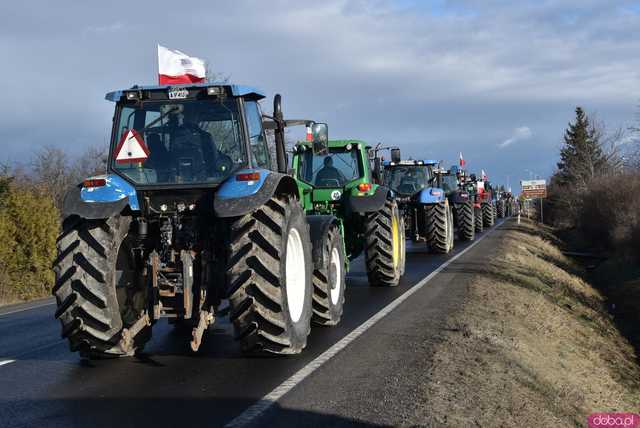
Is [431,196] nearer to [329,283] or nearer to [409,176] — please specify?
[409,176]

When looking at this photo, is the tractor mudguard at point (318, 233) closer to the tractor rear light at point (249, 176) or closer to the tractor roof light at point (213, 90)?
the tractor rear light at point (249, 176)

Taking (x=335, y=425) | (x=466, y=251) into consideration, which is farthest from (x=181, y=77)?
(x=466, y=251)

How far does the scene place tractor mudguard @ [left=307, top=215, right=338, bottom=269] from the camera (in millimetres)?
8484

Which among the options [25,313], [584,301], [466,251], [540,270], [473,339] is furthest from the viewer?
[466,251]

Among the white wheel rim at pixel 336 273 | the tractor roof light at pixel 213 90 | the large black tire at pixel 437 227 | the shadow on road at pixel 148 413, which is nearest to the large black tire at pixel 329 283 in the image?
the white wheel rim at pixel 336 273

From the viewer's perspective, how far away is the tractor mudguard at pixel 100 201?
672cm

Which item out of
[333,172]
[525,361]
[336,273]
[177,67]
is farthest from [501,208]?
[177,67]

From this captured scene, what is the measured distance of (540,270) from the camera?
19328 millimetres

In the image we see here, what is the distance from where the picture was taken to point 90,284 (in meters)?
6.67

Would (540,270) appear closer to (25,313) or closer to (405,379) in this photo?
(25,313)

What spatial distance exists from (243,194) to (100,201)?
131cm

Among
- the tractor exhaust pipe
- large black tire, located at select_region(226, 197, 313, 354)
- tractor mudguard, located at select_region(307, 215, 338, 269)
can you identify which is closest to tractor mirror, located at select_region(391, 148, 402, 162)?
tractor mudguard, located at select_region(307, 215, 338, 269)

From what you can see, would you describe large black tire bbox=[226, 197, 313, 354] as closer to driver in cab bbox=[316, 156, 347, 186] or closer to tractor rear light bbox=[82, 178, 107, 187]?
tractor rear light bbox=[82, 178, 107, 187]

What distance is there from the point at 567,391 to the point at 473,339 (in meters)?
1.14
